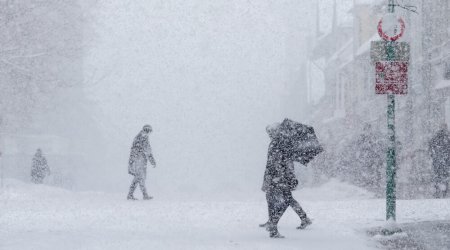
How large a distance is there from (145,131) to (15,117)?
15.5m

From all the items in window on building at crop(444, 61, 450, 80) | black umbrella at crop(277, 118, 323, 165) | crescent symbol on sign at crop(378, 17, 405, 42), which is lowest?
black umbrella at crop(277, 118, 323, 165)

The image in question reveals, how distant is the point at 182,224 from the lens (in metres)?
10.7

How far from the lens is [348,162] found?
75.2 ft

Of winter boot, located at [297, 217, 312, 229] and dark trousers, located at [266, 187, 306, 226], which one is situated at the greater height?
dark trousers, located at [266, 187, 306, 226]

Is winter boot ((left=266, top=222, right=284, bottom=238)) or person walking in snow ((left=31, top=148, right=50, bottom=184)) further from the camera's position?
person walking in snow ((left=31, top=148, right=50, bottom=184))

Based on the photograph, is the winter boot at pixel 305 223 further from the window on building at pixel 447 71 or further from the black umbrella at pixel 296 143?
the window on building at pixel 447 71

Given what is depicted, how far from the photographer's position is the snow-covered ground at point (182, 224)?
8484mm

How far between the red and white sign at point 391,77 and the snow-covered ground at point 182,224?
7.18ft

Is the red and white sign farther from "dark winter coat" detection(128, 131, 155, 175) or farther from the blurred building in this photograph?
Result: "dark winter coat" detection(128, 131, 155, 175)

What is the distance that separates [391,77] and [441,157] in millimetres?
7634

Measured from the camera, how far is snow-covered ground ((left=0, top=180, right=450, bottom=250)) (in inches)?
334

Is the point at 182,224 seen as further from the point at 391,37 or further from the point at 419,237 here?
the point at 391,37

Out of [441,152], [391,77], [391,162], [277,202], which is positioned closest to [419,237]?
[391,162]

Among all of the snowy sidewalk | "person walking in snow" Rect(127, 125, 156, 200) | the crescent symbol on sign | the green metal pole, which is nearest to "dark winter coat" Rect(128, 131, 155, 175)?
"person walking in snow" Rect(127, 125, 156, 200)
